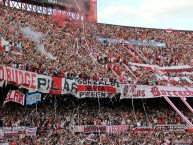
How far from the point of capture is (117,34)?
121 ft

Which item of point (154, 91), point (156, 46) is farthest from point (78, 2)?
point (154, 91)

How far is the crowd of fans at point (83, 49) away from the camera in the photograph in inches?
1011

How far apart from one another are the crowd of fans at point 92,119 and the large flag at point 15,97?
5.49 ft

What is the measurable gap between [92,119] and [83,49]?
20.6 ft

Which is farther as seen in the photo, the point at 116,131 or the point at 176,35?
the point at 176,35

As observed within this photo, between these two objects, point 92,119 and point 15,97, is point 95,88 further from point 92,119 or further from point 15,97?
point 15,97

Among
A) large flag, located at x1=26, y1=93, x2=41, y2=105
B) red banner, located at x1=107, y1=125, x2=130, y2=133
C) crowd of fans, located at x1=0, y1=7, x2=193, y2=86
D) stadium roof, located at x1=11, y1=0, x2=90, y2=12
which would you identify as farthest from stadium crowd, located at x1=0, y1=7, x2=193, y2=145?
stadium roof, located at x1=11, y1=0, x2=90, y2=12

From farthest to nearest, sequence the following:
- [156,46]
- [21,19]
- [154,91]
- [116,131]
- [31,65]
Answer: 1. [156,46]
2. [21,19]
3. [154,91]
4. [116,131]
5. [31,65]

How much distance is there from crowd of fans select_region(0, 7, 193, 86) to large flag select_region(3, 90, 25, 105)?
1.37m

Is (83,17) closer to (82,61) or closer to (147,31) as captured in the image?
(147,31)

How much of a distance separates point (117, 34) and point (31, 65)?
14.2 meters

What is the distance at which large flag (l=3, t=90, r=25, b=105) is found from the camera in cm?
2109

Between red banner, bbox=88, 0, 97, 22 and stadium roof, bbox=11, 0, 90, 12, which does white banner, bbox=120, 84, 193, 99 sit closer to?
stadium roof, bbox=11, 0, 90, 12

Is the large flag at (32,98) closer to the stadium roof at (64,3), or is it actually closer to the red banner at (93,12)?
the stadium roof at (64,3)
